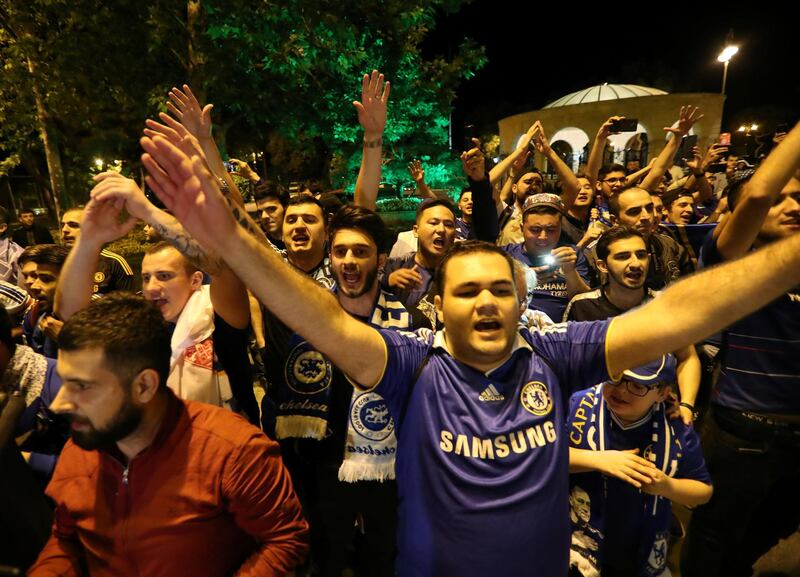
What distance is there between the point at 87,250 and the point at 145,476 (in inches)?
46.7

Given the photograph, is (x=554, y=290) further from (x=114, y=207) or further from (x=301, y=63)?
(x=301, y=63)

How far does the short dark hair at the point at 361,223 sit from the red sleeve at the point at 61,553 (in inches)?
74.2

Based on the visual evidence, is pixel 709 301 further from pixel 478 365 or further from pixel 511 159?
pixel 511 159

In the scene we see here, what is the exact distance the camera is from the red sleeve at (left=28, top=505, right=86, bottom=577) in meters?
Result: 1.79

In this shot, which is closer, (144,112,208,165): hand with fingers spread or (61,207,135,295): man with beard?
(144,112,208,165): hand with fingers spread

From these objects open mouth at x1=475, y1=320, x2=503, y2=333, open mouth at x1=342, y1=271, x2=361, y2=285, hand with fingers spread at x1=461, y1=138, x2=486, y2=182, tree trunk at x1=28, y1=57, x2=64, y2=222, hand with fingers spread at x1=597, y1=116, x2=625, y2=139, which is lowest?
open mouth at x1=475, y1=320, x2=503, y2=333

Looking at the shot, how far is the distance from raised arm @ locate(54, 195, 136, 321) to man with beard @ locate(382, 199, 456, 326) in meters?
1.74

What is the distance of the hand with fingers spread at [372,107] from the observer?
362 centimetres

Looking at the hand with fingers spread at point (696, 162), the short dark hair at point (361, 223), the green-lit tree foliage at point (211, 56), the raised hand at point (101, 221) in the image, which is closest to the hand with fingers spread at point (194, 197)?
the raised hand at point (101, 221)

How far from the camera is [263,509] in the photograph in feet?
6.02

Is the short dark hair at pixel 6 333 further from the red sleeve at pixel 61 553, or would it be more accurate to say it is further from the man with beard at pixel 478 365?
the man with beard at pixel 478 365

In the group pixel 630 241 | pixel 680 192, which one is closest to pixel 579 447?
pixel 630 241

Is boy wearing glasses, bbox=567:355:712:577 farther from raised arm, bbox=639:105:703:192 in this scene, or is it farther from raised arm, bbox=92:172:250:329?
raised arm, bbox=639:105:703:192

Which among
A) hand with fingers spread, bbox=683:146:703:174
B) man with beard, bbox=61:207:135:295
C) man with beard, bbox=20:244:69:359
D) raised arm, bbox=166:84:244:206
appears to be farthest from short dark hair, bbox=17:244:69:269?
hand with fingers spread, bbox=683:146:703:174
